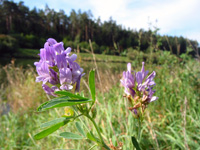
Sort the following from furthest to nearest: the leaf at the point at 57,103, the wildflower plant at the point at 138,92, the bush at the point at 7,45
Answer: the bush at the point at 7,45 → the wildflower plant at the point at 138,92 → the leaf at the point at 57,103

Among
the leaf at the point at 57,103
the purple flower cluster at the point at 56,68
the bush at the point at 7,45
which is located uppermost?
the bush at the point at 7,45

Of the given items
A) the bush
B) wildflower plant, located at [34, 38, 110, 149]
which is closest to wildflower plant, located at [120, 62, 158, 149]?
wildflower plant, located at [34, 38, 110, 149]

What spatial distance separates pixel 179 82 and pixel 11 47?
29430mm

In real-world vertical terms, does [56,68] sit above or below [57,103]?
above

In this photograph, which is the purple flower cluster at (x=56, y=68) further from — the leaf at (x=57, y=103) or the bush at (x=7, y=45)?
the bush at (x=7, y=45)

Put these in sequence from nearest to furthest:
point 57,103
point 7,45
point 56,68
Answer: point 57,103 < point 56,68 < point 7,45

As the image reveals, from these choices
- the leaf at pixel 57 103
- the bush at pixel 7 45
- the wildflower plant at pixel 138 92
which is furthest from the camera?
the bush at pixel 7 45

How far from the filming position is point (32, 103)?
14.6ft

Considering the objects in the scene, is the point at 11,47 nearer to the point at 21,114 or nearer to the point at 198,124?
the point at 21,114

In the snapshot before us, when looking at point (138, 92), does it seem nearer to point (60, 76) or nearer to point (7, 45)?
point (60, 76)

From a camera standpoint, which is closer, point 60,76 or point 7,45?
point 60,76

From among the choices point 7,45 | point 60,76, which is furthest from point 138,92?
point 7,45

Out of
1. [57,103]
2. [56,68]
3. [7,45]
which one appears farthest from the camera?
[7,45]

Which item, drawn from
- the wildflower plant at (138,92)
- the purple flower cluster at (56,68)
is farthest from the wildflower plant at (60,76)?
the wildflower plant at (138,92)
